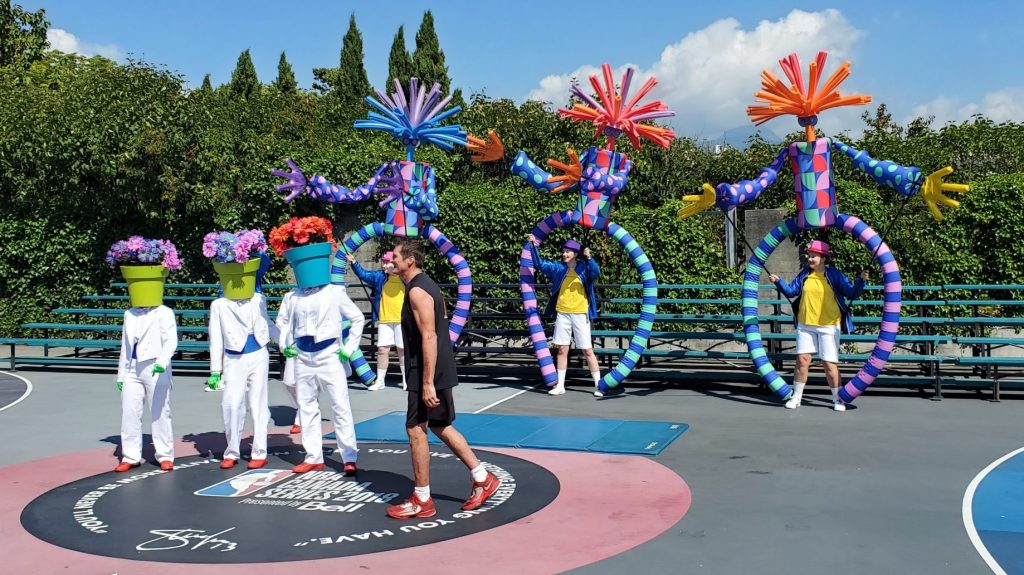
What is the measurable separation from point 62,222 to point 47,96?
9.07 ft

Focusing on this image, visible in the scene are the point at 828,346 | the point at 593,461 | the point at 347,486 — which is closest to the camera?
the point at 347,486

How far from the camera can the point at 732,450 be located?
830 centimetres

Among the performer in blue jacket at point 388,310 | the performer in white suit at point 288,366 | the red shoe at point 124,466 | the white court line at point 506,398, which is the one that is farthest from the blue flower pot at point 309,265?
the performer in blue jacket at point 388,310

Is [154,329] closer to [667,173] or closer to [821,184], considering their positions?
[821,184]

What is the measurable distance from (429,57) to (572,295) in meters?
21.7

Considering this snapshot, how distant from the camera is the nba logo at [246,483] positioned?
23.4 feet

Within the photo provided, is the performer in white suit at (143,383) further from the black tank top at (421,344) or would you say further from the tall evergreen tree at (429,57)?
the tall evergreen tree at (429,57)

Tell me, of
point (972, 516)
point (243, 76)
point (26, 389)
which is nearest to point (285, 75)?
point (243, 76)

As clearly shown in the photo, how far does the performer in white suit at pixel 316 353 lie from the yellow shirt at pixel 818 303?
502 cm

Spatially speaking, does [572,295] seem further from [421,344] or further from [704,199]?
[421,344]

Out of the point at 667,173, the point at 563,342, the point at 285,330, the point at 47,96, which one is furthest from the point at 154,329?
the point at 47,96

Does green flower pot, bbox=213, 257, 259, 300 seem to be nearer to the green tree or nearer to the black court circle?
the black court circle

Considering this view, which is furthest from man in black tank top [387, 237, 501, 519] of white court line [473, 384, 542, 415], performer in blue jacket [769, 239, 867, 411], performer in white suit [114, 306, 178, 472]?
performer in blue jacket [769, 239, 867, 411]
